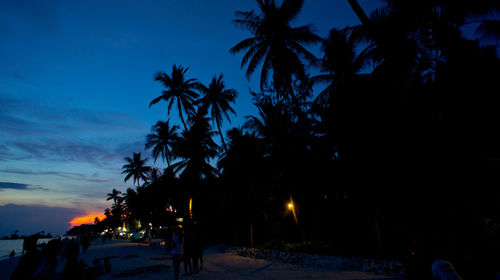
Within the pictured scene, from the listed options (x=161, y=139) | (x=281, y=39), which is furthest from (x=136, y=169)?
(x=281, y=39)

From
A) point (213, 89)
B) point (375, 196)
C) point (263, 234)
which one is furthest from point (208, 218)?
point (375, 196)

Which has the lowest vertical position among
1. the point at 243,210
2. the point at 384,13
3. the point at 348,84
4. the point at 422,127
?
the point at 243,210

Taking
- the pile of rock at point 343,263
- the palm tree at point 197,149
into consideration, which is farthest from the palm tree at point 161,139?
the pile of rock at point 343,263

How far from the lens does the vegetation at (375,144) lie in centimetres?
877

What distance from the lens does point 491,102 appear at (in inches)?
385

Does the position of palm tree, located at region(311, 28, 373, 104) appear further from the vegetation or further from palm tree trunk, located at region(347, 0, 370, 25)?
palm tree trunk, located at region(347, 0, 370, 25)

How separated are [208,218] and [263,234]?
8.45 metres

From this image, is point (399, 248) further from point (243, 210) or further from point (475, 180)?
point (243, 210)

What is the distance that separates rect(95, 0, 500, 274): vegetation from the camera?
8.77 m

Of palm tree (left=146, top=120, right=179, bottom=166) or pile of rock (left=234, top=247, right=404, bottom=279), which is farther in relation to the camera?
palm tree (left=146, top=120, right=179, bottom=166)

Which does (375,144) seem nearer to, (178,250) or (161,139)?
(178,250)

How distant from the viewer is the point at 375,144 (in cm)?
1215

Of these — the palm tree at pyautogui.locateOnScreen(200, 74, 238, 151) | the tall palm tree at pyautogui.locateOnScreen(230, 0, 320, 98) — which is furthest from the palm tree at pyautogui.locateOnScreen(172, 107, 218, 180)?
the tall palm tree at pyautogui.locateOnScreen(230, 0, 320, 98)

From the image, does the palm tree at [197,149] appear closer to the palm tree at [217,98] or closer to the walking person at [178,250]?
the palm tree at [217,98]
